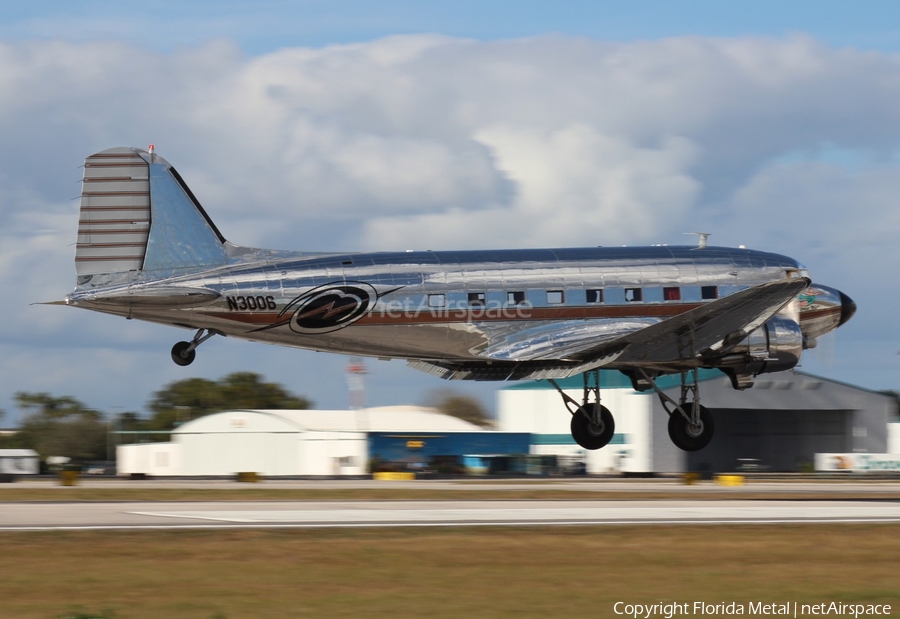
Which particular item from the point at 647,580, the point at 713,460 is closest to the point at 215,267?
the point at 647,580

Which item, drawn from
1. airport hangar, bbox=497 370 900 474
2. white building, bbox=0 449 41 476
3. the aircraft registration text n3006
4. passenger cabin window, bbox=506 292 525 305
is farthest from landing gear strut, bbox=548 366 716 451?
white building, bbox=0 449 41 476

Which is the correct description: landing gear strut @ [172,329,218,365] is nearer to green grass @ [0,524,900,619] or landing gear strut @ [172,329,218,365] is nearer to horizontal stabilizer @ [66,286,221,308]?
horizontal stabilizer @ [66,286,221,308]

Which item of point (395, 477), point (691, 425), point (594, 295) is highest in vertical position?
point (594, 295)

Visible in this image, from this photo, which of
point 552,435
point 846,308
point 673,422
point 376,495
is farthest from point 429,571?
point 552,435

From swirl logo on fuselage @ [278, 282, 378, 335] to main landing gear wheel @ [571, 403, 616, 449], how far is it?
23.0 feet

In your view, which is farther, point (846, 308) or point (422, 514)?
point (846, 308)

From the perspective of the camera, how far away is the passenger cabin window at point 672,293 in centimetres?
2889

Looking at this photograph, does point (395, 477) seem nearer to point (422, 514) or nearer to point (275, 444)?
point (275, 444)

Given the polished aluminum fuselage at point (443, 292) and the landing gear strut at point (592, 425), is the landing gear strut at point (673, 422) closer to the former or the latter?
the landing gear strut at point (592, 425)

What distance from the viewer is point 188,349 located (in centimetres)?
2708

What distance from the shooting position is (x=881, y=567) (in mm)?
18266

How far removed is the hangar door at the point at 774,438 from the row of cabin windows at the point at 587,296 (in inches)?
1871

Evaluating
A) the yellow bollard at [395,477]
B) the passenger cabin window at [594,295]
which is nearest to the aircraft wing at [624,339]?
the passenger cabin window at [594,295]

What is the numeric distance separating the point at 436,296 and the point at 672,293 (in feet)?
19.6
